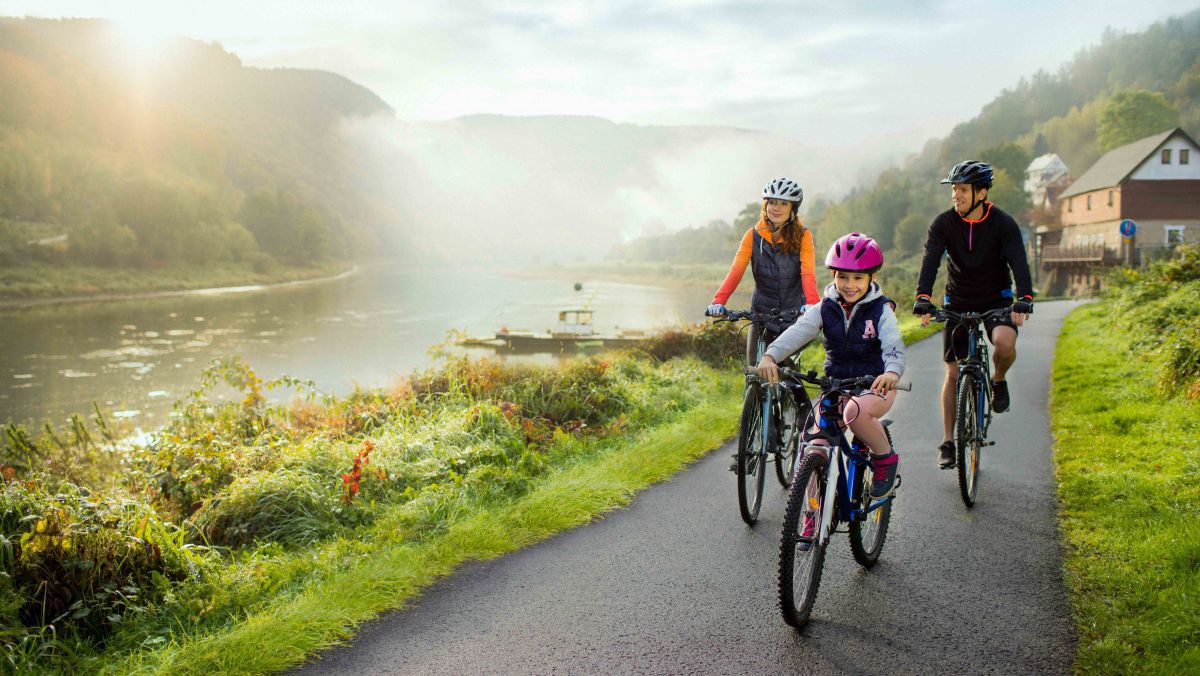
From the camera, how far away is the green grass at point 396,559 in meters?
3.71

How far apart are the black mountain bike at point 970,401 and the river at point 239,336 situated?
18502 millimetres

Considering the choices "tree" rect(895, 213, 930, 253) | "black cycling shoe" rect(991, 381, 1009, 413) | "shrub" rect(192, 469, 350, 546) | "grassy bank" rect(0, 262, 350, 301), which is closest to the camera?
"black cycling shoe" rect(991, 381, 1009, 413)

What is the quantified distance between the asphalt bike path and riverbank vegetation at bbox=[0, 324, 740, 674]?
0.37m

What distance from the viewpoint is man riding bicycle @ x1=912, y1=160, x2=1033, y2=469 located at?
5.77m

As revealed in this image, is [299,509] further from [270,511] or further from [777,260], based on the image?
[777,260]

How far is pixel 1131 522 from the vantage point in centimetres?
509

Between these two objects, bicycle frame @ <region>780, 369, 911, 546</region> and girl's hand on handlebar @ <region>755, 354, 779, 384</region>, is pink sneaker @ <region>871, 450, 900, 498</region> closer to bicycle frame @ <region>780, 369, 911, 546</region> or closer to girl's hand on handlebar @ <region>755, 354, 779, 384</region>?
bicycle frame @ <region>780, 369, 911, 546</region>

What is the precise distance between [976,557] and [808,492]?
168cm

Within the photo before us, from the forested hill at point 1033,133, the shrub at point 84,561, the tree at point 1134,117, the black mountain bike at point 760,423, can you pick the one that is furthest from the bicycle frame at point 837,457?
the tree at point 1134,117

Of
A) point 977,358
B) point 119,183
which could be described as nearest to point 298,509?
point 977,358

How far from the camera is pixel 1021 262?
5715 millimetres

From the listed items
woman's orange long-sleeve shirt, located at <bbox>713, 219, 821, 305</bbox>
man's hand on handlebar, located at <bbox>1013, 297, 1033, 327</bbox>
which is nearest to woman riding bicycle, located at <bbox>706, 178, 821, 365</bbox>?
woman's orange long-sleeve shirt, located at <bbox>713, 219, 821, 305</bbox>

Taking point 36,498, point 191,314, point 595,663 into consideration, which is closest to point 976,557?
point 595,663

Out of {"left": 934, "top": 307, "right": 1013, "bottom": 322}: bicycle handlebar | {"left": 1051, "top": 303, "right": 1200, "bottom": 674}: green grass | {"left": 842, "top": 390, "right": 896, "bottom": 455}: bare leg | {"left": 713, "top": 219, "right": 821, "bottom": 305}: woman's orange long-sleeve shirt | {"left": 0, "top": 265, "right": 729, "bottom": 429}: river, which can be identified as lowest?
{"left": 0, "top": 265, "right": 729, "bottom": 429}: river
